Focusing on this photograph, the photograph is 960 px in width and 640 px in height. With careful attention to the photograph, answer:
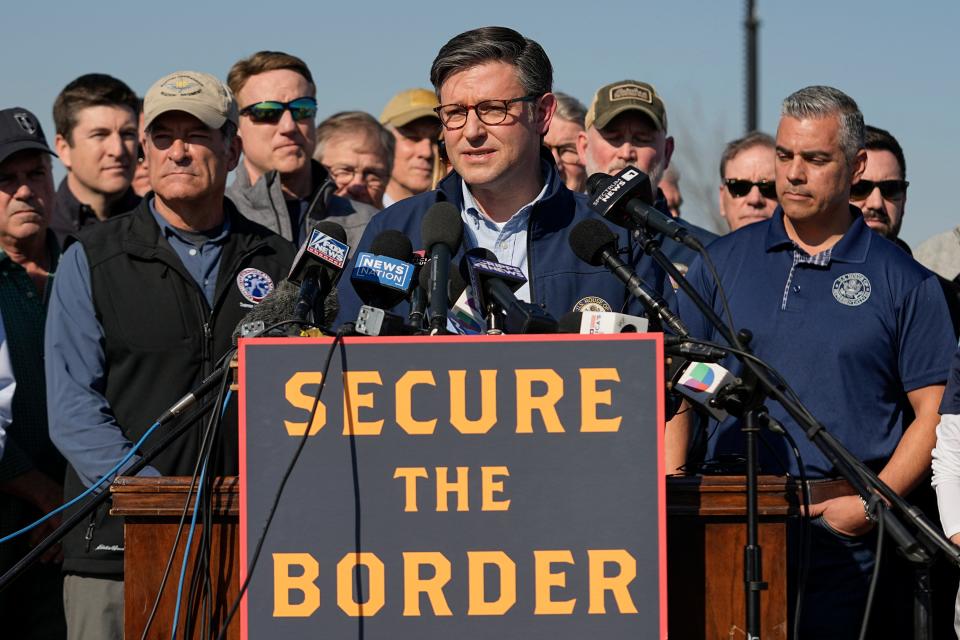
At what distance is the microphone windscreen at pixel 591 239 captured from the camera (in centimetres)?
375

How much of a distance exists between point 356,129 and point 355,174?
256 millimetres

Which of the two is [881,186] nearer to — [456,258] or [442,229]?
[456,258]

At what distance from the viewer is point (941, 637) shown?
5707mm

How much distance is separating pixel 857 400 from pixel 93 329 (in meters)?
2.69

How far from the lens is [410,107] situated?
808 cm

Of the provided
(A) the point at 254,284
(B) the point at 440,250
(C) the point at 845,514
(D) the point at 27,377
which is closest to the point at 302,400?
(B) the point at 440,250

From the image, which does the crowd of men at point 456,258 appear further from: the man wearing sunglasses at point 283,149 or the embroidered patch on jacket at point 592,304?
the man wearing sunglasses at point 283,149

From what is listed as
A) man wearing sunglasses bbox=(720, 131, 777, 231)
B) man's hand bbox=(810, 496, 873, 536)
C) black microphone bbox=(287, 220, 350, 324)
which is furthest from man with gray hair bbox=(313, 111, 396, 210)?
black microphone bbox=(287, 220, 350, 324)

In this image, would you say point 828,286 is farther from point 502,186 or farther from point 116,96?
point 116,96

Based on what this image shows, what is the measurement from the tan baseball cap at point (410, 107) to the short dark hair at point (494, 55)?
3447 mm

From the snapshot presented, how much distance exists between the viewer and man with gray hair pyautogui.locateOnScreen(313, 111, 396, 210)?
7.77 metres

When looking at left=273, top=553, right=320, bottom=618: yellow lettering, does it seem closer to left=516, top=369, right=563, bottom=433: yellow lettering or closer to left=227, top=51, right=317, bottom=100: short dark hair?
left=516, top=369, right=563, bottom=433: yellow lettering

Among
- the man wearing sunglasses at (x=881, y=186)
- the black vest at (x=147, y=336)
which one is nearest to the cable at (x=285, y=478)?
the black vest at (x=147, y=336)

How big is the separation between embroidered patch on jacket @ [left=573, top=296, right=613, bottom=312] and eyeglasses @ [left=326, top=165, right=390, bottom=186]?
11.5 feet
